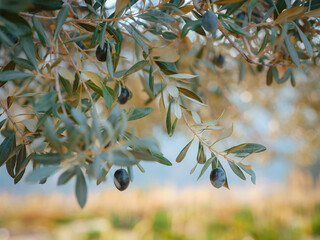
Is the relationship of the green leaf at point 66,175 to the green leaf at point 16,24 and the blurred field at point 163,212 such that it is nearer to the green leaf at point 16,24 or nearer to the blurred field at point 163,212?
the green leaf at point 16,24

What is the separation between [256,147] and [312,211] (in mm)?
3988

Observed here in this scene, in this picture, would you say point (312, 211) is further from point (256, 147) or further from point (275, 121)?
point (256, 147)

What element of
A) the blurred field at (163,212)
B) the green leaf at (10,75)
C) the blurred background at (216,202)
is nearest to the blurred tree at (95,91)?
Result: the green leaf at (10,75)

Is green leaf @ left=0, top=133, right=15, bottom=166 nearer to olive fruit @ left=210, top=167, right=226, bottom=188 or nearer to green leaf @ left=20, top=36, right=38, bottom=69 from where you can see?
green leaf @ left=20, top=36, right=38, bottom=69

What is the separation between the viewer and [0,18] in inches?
9.3

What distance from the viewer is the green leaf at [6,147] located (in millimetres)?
374

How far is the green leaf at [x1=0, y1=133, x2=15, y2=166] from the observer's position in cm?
37

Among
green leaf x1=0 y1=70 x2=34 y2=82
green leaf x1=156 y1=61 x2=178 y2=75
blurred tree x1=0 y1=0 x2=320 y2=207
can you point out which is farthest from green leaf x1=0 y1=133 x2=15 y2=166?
green leaf x1=156 y1=61 x2=178 y2=75

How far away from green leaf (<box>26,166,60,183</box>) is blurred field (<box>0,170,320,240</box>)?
8.53 ft

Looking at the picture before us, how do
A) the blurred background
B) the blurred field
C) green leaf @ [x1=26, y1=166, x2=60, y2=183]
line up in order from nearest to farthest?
green leaf @ [x1=26, y1=166, x2=60, y2=183]
the blurred background
the blurred field

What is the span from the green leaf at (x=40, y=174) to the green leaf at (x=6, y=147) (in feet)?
0.51

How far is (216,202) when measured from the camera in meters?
3.90

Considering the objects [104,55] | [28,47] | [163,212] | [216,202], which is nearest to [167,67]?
[104,55]

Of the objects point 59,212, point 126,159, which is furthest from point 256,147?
point 59,212
